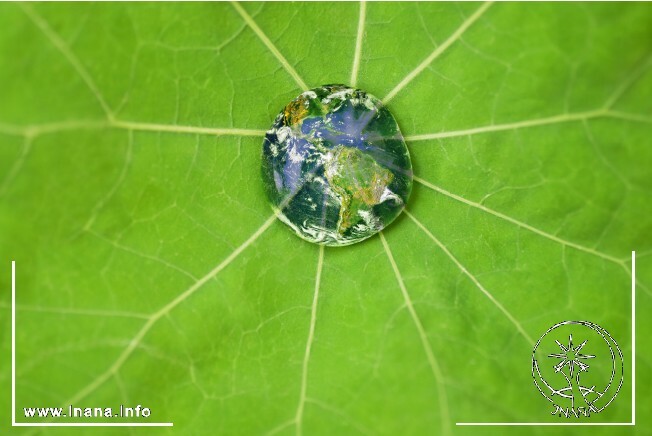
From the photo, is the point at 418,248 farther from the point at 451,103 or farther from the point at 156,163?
the point at 156,163

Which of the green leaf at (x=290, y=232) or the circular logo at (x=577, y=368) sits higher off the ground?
the green leaf at (x=290, y=232)

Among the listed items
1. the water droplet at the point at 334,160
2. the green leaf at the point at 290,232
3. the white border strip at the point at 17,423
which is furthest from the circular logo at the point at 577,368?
the white border strip at the point at 17,423

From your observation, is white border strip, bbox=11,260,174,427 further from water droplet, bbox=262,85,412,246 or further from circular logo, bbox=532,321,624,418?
circular logo, bbox=532,321,624,418

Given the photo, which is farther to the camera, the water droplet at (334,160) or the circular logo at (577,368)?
the circular logo at (577,368)

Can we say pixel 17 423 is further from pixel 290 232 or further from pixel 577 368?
pixel 577 368

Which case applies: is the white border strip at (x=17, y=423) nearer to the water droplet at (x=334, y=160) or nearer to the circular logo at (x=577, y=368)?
the water droplet at (x=334, y=160)

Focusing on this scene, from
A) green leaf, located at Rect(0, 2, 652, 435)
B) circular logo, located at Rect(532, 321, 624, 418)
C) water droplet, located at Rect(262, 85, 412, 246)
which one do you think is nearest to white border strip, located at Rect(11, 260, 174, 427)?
green leaf, located at Rect(0, 2, 652, 435)

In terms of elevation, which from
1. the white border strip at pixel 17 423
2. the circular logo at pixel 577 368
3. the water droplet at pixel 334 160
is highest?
the water droplet at pixel 334 160
